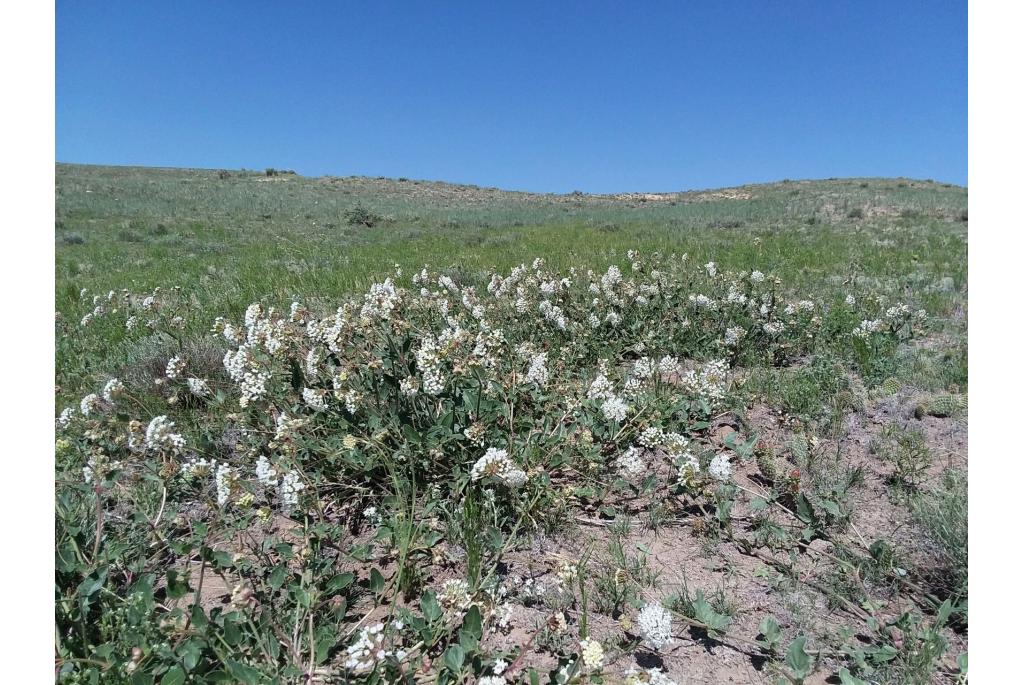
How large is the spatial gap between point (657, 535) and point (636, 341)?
2.00 meters

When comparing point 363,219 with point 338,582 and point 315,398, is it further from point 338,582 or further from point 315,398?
point 338,582

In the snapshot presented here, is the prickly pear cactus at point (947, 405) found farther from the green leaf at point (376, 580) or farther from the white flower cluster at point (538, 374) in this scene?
the green leaf at point (376, 580)

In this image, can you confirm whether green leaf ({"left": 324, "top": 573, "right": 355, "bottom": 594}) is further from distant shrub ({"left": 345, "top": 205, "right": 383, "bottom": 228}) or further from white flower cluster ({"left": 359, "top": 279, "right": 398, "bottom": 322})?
distant shrub ({"left": 345, "top": 205, "right": 383, "bottom": 228})

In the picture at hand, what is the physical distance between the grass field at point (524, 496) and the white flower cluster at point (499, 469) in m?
0.01

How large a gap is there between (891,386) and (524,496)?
2.57 m

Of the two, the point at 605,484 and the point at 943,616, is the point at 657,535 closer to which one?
the point at 605,484

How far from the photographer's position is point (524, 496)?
226cm

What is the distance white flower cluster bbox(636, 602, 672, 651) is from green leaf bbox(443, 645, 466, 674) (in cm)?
53

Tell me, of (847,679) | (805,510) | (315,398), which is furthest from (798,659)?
(315,398)

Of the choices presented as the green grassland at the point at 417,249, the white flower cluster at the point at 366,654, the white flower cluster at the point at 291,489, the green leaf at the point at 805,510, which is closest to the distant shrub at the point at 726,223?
the green grassland at the point at 417,249

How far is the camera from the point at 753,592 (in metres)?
1.93

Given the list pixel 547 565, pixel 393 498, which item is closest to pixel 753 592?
pixel 547 565

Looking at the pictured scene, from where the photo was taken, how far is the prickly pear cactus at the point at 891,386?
3.33 meters

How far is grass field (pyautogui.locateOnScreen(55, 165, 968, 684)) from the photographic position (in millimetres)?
1591
